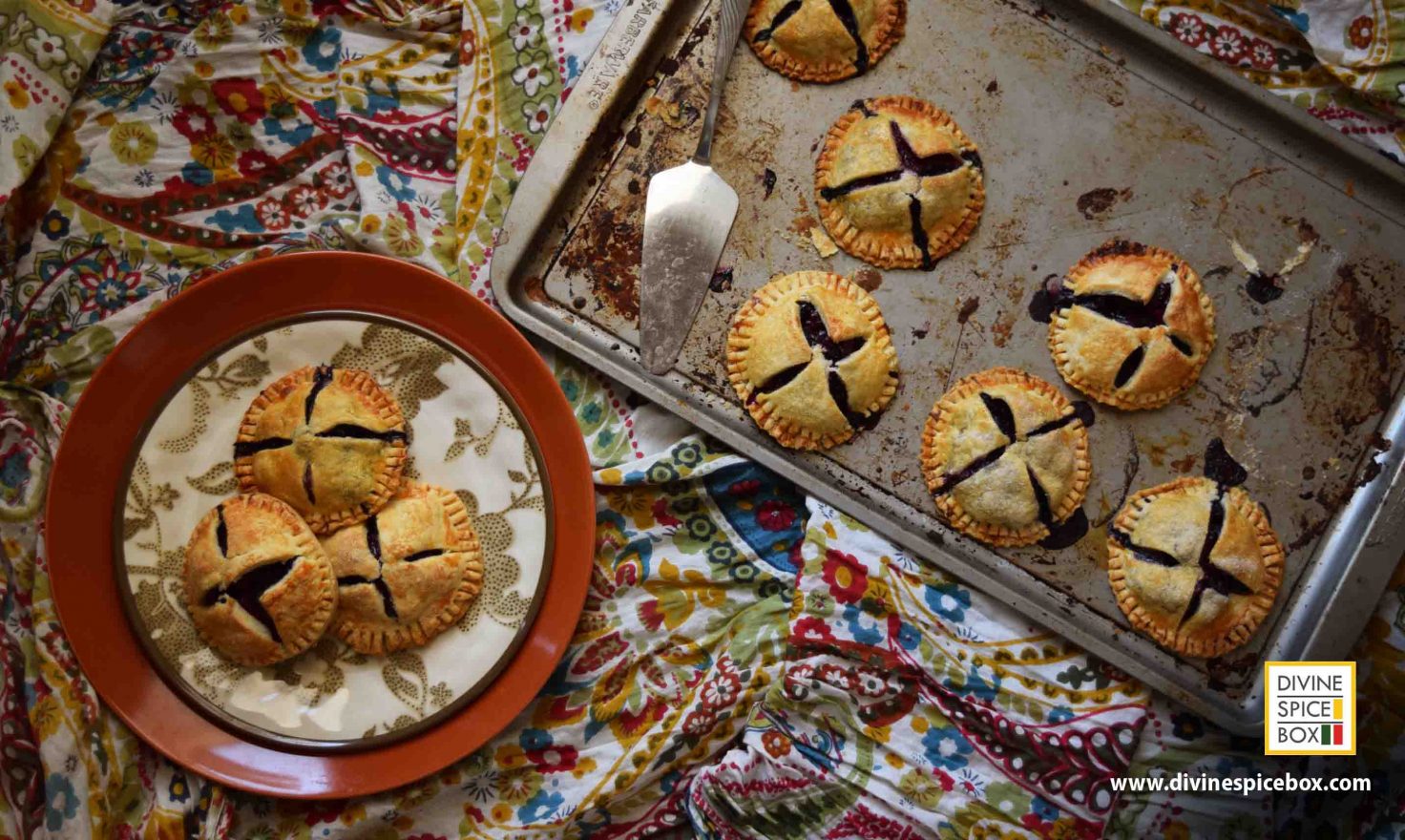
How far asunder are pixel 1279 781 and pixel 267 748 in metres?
2.48

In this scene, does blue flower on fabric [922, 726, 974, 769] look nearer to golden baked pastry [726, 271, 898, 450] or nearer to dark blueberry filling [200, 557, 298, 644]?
golden baked pastry [726, 271, 898, 450]

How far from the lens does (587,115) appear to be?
2436 mm

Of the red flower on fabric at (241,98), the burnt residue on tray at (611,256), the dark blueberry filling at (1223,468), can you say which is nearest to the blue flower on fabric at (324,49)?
the red flower on fabric at (241,98)

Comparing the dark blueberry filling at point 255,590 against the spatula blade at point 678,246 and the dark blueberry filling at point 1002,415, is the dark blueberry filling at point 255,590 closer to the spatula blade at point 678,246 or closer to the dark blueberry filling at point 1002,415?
the spatula blade at point 678,246

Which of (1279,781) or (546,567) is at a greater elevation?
(1279,781)

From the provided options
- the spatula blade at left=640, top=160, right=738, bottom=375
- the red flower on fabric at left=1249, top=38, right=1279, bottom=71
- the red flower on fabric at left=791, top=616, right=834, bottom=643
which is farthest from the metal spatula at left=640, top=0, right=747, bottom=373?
the red flower on fabric at left=1249, top=38, right=1279, bottom=71

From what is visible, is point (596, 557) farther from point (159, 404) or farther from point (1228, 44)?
point (1228, 44)

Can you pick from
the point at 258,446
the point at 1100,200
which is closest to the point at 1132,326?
the point at 1100,200

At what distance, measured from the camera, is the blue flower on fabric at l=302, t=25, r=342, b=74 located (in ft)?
8.45

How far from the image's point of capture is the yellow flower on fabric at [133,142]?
8.20ft

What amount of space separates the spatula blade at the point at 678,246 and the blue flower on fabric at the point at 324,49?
0.93 meters

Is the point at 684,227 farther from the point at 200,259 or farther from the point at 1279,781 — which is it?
the point at 1279,781

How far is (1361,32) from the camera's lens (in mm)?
2297

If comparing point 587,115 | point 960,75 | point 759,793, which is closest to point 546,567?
point 759,793
